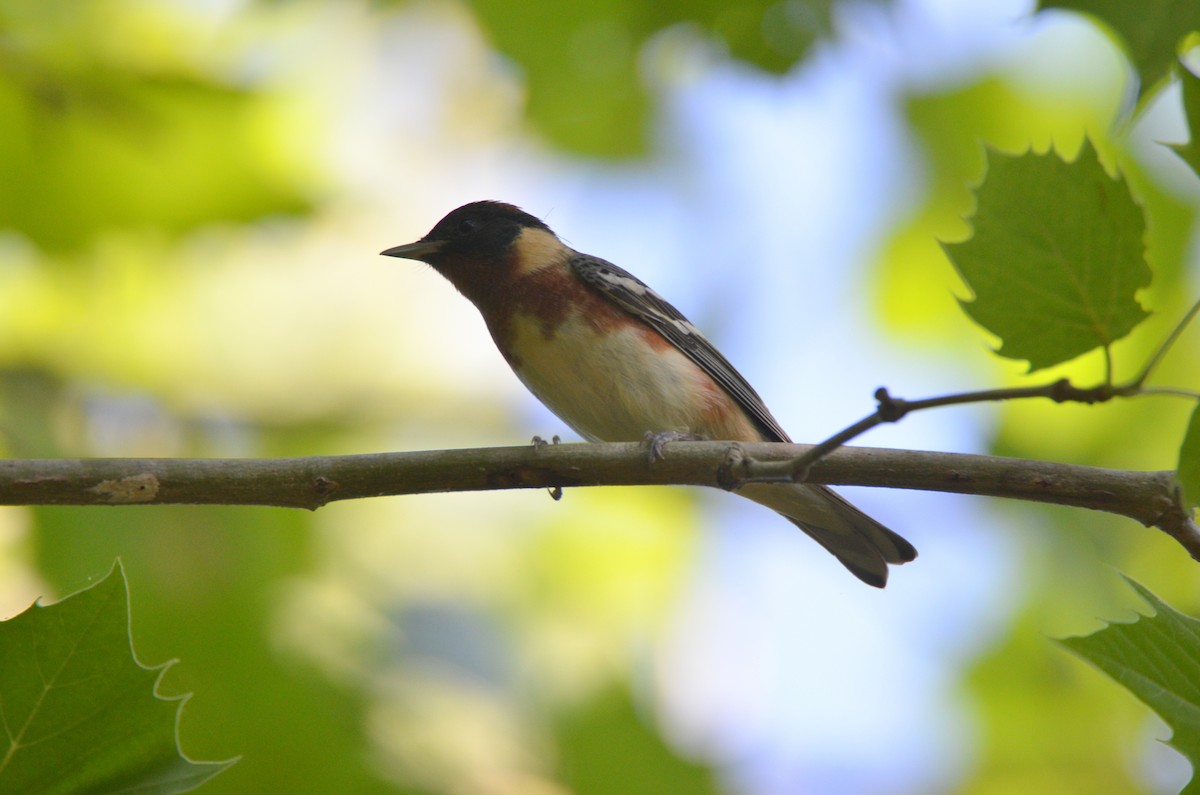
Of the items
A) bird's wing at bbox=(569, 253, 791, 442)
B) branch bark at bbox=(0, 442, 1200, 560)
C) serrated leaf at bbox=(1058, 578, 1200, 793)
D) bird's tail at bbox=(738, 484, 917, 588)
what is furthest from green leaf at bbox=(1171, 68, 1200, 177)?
bird's wing at bbox=(569, 253, 791, 442)

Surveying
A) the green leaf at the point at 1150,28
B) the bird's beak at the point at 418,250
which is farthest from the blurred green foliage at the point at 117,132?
the green leaf at the point at 1150,28

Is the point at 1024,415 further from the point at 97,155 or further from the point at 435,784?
the point at 97,155

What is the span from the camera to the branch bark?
277 centimetres

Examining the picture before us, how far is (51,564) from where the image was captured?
4934 millimetres

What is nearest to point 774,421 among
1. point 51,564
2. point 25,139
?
point 51,564

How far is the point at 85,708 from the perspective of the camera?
94.1 inches

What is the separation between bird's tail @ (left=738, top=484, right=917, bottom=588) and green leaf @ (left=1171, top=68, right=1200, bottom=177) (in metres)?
2.63

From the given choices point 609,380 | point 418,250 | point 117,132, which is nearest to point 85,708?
point 609,380

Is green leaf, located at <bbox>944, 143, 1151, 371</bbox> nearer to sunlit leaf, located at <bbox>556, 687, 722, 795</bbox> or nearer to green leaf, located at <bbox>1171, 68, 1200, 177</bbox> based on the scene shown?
green leaf, located at <bbox>1171, 68, 1200, 177</bbox>

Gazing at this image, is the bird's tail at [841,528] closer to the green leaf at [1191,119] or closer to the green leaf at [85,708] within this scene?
the green leaf at [1191,119]

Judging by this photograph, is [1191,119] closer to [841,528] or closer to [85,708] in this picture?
[85,708]

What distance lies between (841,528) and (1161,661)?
2525mm

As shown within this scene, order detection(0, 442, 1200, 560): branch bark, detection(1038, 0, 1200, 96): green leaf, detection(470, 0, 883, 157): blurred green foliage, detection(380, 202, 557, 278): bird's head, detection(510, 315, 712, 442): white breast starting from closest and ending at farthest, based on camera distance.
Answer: detection(0, 442, 1200, 560): branch bark
detection(1038, 0, 1200, 96): green leaf
detection(470, 0, 883, 157): blurred green foliage
detection(510, 315, 712, 442): white breast
detection(380, 202, 557, 278): bird's head

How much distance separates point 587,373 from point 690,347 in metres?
0.71
